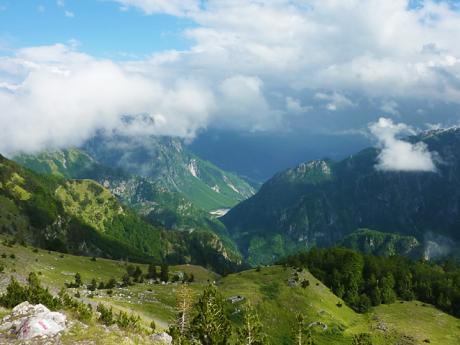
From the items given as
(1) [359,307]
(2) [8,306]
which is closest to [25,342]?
(2) [8,306]

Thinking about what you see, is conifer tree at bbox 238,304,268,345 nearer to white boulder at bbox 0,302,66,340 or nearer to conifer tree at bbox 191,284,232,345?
conifer tree at bbox 191,284,232,345

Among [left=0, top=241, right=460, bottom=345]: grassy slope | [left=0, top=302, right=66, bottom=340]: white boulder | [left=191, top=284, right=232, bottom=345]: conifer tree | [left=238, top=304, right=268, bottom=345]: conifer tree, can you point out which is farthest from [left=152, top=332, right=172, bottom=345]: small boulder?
[left=0, top=241, right=460, bottom=345]: grassy slope

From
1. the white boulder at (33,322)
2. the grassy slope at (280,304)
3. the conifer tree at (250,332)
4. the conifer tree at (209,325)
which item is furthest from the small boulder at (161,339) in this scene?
the grassy slope at (280,304)

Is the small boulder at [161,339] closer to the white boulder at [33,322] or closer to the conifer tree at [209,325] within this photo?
the white boulder at [33,322]

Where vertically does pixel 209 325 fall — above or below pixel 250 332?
above

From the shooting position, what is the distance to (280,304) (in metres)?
147

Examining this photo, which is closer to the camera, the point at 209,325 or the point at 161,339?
the point at 161,339

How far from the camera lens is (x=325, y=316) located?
14450cm

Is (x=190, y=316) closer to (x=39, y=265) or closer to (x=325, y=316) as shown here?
(x=325, y=316)

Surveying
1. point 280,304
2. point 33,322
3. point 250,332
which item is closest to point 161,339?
point 33,322

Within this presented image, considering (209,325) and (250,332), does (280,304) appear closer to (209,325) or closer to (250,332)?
(250,332)

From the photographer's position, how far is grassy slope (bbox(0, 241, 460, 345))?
127 meters

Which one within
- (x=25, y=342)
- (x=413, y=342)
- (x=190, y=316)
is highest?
(x=25, y=342)

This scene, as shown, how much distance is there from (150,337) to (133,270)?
460ft
